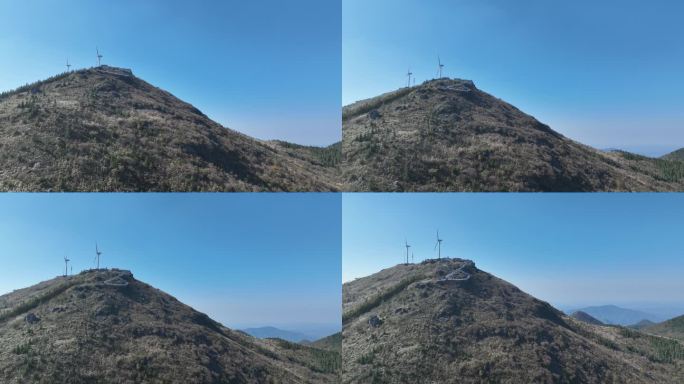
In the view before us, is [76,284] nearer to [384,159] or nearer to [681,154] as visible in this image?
[384,159]

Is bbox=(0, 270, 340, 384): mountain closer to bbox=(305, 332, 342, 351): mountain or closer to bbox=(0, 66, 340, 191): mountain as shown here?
bbox=(305, 332, 342, 351): mountain

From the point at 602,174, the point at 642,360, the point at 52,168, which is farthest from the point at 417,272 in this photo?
the point at 52,168

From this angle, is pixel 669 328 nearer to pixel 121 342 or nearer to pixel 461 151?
pixel 461 151

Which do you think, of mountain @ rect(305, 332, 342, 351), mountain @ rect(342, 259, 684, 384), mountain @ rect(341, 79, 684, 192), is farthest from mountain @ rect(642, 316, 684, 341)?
mountain @ rect(305, 332, 342, 351)

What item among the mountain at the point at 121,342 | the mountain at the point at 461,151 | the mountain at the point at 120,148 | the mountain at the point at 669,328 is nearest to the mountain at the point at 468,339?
the mountain at the point at 121,342

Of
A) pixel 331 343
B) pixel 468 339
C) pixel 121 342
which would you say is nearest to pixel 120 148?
pixel 121 342

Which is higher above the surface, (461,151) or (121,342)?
(461,151)

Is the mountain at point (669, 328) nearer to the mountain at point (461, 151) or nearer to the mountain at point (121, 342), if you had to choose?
the mountain at point (461, 151)
